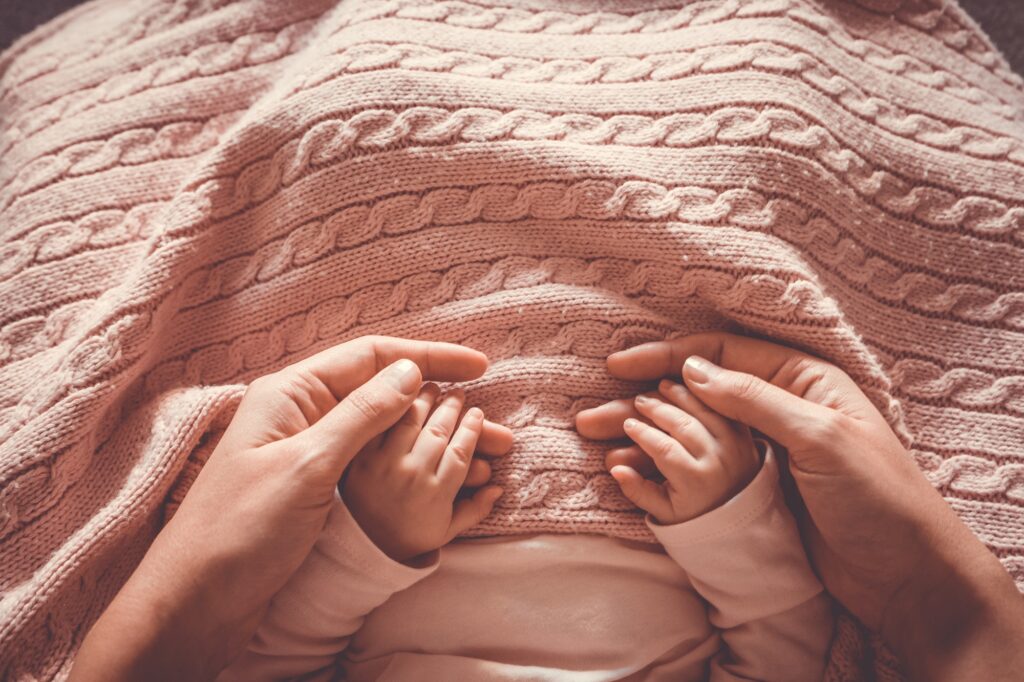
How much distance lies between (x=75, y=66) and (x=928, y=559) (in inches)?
57.6

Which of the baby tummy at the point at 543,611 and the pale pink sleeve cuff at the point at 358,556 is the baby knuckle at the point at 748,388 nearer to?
the baby tummy at the point at 543,611

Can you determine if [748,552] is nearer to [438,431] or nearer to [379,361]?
[438,431]

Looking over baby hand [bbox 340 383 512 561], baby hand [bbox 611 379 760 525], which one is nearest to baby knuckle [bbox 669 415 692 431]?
baby hand [bbox 611 379 760 525]

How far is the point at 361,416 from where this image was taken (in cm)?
83

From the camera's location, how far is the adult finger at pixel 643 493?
35.8 inches

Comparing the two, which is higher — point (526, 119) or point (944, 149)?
point (526, 119)

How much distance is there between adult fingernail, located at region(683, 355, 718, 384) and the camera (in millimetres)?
903

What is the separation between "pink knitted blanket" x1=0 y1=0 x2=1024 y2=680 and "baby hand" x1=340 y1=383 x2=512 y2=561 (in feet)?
0.15

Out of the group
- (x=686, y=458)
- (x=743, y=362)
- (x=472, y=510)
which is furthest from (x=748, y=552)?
(x=472, y=510)

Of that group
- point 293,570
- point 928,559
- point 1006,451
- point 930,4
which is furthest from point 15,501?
point 930,4

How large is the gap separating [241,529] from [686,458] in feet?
1.81

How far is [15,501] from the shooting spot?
2.88 feet

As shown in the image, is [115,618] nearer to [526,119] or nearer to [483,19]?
[526,119]

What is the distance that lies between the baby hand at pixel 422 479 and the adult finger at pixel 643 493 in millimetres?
158
